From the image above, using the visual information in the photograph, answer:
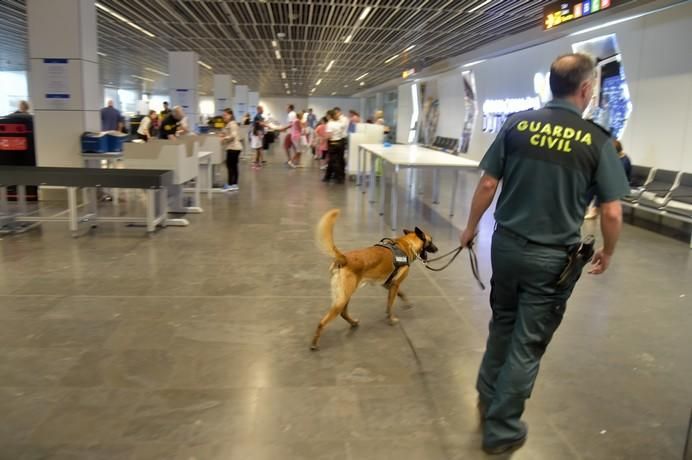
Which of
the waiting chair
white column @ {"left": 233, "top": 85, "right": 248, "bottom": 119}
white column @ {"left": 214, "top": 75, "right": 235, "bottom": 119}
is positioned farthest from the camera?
white column @ {"left": 233, "top": 85, "right": 248, "bottom": 119}

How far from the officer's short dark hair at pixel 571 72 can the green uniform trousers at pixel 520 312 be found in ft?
2.07

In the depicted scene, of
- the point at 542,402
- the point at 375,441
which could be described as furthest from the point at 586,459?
the point at 375,441

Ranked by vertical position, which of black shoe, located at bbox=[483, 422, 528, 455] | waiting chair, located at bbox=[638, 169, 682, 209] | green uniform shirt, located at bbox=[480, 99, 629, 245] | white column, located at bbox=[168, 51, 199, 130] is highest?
white column, located at bbox=[168, 51, 199, 130]

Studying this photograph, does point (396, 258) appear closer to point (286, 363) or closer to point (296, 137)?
point (286, 363)

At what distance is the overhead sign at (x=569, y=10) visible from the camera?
26.5 ft

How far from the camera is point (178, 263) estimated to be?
5.28 m

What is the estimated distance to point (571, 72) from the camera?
222cm

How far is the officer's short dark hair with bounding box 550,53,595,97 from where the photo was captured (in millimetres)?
2215

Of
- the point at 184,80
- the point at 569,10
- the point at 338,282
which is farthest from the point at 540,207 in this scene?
the point at 184,80

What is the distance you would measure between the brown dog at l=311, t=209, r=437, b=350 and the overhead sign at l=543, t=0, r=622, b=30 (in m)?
6.09

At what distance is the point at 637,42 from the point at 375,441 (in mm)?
9069

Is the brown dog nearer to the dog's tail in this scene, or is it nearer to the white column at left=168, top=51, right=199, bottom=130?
the dog's tail

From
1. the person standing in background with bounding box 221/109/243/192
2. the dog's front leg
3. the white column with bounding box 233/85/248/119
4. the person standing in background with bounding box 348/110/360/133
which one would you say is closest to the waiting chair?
the dog's front leg

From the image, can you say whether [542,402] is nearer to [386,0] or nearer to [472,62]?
[386,0]
